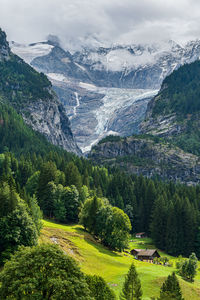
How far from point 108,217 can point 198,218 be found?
153 ft

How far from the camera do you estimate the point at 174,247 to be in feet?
399

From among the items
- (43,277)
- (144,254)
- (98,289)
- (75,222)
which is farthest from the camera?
(75,222)

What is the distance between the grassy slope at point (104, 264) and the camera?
6469 centimetres

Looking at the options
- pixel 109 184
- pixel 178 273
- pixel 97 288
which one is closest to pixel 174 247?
pixel 178 273

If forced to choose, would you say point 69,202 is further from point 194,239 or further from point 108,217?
point 194,239

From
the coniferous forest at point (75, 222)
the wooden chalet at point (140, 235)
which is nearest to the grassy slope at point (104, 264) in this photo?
the coniferous forest at point (75, 222)

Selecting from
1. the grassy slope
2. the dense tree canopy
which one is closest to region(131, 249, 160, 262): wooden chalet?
the grassy slope

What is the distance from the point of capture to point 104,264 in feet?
253

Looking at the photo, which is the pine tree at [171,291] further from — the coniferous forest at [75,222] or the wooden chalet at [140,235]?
the wooden chalet at [140,235]

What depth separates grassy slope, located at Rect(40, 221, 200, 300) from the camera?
6469 centimetres

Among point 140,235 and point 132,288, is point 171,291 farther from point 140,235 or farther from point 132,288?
point 140,235

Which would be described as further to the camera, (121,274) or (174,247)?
(174,247)

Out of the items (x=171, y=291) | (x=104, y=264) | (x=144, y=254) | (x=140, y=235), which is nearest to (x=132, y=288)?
(x=171, y=291)

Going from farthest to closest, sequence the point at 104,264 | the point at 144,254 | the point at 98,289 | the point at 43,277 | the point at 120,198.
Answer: the point at 120,198, the point at 144,254, the point at 104,264, the point at 98,289, the point at 43,277
